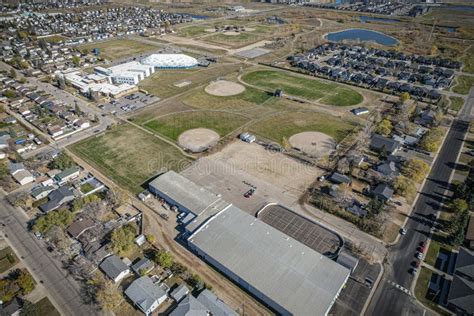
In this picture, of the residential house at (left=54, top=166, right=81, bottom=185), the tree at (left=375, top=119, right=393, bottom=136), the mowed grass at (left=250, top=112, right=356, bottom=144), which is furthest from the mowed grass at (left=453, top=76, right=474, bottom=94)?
the residential house at (left=54, top=166, right=81, bottom=185)

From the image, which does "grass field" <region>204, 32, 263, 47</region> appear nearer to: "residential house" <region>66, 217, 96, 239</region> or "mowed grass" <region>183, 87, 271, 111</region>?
"mowed grass" <region>183, 87, 271, 111</region>

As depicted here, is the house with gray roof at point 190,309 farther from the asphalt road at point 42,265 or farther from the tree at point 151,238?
the tree at point 151,238

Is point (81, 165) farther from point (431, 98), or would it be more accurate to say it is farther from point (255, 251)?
point (431, 98)

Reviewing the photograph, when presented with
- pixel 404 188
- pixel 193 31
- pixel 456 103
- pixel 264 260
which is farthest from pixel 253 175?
pixel 193 31

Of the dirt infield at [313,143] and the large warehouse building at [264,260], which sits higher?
the dirt infield at [313,143]

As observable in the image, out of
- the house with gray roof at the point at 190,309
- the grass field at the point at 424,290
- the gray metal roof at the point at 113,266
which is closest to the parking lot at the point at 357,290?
the grass field at the point at 424,290
